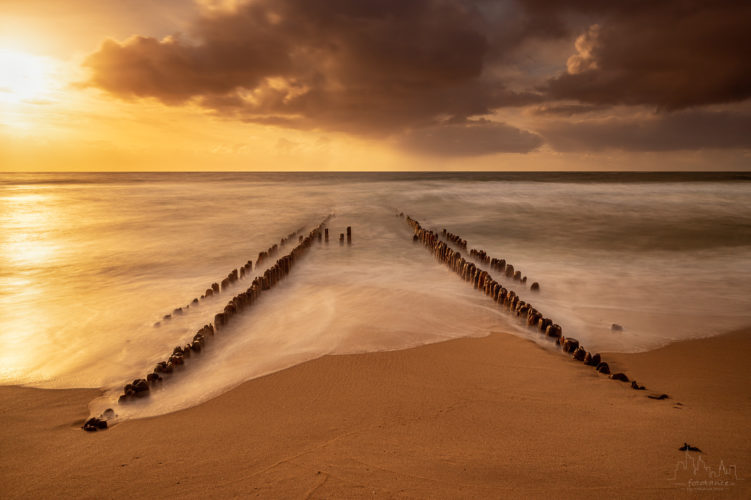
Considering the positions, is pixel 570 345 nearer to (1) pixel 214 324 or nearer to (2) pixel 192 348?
(2) pixel 192 348

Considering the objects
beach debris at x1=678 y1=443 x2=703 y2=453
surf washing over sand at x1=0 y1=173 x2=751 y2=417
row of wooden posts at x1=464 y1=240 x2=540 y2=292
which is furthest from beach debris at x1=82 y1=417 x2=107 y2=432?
row of wooden posts at x1=464 y1=240 x2=540 y2=292

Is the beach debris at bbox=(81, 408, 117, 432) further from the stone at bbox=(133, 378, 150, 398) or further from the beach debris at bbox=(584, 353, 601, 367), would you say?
the beach debris at bbox=(584, 353, 601, 367)

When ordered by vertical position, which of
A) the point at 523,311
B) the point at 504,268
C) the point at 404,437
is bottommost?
the point at 404,437

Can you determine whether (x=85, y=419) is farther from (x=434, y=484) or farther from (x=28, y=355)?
(x=434, y=484)

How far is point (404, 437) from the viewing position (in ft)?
9.54

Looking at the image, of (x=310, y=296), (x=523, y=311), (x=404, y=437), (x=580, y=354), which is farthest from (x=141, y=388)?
(x=523, y=311)

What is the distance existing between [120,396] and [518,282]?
23.4 ft

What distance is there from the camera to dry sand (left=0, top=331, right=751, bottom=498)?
2.40 m

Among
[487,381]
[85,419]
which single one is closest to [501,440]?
[487,381]

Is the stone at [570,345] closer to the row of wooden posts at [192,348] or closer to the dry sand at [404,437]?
the dry sand at [404,437]

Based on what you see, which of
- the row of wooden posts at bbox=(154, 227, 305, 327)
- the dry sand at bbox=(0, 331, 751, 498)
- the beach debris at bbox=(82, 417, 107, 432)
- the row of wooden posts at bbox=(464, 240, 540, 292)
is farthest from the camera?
the row of wooden posts at bbox=(464, 240, 540, 292)

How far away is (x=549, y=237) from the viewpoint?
14.6m

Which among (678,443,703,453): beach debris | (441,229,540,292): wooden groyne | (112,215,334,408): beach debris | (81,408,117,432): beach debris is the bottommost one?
(81,408,117,432): beach debris

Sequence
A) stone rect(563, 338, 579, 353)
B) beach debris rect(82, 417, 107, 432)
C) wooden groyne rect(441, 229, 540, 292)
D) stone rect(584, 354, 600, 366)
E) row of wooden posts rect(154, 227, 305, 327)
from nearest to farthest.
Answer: beach debris rect(82, 417, 107, 432) → stone rect(584, 354, 600, 366) → stone rect(563, 338, 579, 353) → row of wooden posts rect(154, 227, 305, 327) → wooden groyne rect(441, 229, 540, 292)
